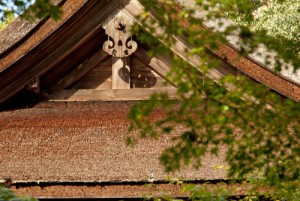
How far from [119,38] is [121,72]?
0.31 m

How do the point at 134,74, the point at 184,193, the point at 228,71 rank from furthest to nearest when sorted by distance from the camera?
the point at 134,74 → the point at 228,71 → the point at 184,193

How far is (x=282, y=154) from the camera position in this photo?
3.85 meters

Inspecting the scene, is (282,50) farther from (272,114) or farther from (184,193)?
(184,193)

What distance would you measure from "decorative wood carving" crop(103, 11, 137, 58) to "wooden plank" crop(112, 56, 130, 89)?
141 mm

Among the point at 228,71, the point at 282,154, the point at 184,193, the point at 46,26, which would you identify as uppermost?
the point at 46,26

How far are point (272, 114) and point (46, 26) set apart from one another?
3.05 metres

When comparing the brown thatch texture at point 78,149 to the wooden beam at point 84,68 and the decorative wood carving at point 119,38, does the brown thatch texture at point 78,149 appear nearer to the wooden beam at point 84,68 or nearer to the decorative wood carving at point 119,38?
the wooden beam at point 84,68

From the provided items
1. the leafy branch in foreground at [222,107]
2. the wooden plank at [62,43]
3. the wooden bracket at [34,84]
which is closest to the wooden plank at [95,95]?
the wooden bracket at [34,84]

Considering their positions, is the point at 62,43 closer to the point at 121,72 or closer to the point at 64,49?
the point at 64,49

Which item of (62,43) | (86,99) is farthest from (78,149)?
(62,43)

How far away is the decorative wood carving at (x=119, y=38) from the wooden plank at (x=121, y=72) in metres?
0.14

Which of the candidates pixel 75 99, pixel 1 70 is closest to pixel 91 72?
pixel 75 99

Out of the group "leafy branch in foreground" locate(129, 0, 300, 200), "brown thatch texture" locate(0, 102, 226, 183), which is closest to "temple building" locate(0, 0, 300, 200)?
"brown thatch texture" locate(0, 102, 226, 183)

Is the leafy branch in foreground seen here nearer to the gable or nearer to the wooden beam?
the gable
